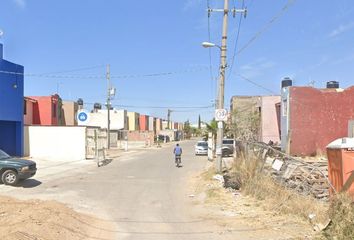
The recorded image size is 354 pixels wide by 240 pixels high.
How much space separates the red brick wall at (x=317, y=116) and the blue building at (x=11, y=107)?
62.1ft

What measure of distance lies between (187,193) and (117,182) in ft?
16.9

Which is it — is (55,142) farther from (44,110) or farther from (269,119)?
(269,119)

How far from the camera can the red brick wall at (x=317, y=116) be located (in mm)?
33562

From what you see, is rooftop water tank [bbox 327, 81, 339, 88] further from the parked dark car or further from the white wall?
the parked dark car

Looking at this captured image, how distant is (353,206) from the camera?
991 centimetres

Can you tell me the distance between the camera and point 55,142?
37.0 metres

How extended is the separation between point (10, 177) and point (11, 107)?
49.9ft

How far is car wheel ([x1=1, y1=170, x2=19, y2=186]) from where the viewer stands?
20.2m

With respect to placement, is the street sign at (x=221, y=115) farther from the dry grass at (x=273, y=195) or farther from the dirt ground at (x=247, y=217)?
the dirt ground at (x=247, y=217)

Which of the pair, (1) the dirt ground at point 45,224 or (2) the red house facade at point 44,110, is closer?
(1) the dirt ground at point 45,224

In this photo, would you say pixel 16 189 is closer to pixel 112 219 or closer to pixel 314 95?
pixel 112 219

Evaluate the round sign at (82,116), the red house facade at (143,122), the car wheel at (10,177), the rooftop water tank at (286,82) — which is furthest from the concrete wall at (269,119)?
the red house facade at (143,122)

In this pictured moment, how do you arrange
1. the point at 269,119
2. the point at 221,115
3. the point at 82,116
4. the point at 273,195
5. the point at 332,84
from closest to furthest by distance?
the point at 273,195, the point at 221,115, the point at 82,116, the point at 332,84, the point at 269,119

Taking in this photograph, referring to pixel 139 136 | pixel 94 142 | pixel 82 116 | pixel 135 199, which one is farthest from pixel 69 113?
pixel 135 199
